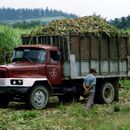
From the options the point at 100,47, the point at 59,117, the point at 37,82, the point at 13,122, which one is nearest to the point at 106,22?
the point at 100,47

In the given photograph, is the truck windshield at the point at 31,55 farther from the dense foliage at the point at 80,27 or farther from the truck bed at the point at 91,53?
the dense foliage at the point at 80,27

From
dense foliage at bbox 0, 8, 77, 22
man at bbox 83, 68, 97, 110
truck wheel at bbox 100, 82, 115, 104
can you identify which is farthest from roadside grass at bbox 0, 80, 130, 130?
dense foliage at bbox 0, 8, 77, 22

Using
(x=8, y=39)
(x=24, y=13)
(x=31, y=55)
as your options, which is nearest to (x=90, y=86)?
(x=31, y=55)

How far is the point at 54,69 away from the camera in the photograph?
18.8m

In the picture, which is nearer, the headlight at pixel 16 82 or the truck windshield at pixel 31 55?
the headlight at pixel 16 82

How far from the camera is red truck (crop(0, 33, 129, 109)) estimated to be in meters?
17.7

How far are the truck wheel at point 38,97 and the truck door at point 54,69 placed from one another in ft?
2.30

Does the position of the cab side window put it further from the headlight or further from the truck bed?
the headlight

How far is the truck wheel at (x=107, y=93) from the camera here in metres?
20.6

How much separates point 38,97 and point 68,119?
119 inches

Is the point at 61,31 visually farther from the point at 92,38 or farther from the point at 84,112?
the point at 84,112

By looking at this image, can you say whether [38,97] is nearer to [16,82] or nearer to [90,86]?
[16,82]

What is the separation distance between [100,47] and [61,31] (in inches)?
72.2

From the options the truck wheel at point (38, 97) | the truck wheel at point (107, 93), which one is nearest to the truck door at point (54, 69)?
the truck wheel at point (38, 97)
